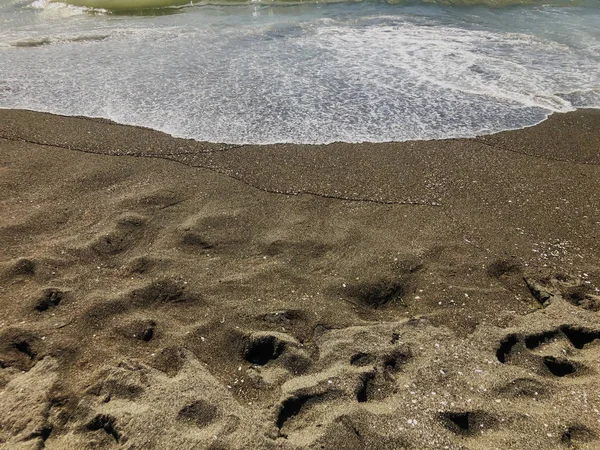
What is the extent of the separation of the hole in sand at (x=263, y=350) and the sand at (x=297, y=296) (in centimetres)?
1

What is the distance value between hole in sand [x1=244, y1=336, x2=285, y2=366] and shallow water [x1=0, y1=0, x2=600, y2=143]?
9.38 ft

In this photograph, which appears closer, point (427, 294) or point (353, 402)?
point (353, 402)

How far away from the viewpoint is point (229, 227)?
3.71 m

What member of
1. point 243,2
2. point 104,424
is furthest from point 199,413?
point 243,2

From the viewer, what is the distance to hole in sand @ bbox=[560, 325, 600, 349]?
278 centimetres

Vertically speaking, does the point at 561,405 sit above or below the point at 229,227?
below

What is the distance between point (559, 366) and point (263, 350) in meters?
1.78

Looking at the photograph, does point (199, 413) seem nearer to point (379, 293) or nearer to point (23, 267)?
point (379, 293)

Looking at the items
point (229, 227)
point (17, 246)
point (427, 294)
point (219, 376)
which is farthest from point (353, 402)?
point (17, 246)

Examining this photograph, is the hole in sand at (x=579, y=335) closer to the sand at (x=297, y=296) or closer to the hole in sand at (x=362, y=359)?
the sand at (x=297, y=296)

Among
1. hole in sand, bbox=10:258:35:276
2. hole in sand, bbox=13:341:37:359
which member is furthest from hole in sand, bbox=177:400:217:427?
hole in sand, bbox=10:258:35:276

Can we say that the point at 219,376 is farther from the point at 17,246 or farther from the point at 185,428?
the point at 17,246

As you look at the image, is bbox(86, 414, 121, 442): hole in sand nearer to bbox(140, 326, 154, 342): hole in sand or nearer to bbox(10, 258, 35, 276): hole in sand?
bbox(140, 326, 154, 342): hole in sand

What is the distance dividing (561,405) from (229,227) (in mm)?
2602
